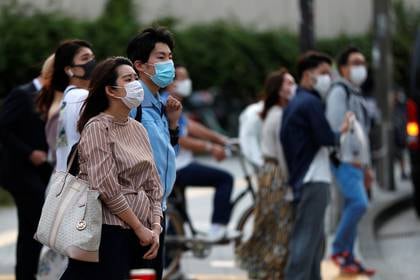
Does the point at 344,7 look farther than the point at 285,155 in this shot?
Yes

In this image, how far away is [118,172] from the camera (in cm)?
553

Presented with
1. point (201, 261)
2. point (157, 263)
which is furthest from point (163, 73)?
point (201, 261)

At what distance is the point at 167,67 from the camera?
20.1 feet

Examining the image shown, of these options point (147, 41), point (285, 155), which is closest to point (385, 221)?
point (285, 155)

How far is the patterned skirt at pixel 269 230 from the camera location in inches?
360

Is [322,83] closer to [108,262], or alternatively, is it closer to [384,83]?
[108,262]

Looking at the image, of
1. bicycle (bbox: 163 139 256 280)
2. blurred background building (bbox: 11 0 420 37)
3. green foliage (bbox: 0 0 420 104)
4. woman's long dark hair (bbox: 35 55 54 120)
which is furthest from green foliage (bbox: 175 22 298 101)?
woman's long dark hair (bbox: 35 55 54 120)

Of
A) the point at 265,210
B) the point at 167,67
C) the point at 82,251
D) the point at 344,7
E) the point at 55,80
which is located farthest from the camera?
the point at 344,7

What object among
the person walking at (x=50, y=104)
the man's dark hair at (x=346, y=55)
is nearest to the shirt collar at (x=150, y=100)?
the person walking at (x=50, y=104)

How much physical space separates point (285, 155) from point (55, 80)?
6.89 ft

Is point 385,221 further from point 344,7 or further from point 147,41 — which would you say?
point 344,7

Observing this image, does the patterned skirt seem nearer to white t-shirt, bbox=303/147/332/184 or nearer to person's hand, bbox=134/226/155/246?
white t-shirt, bbox=303/147/332/184

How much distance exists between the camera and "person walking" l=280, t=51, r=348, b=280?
8.36m

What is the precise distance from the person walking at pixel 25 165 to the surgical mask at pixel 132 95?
268cm
